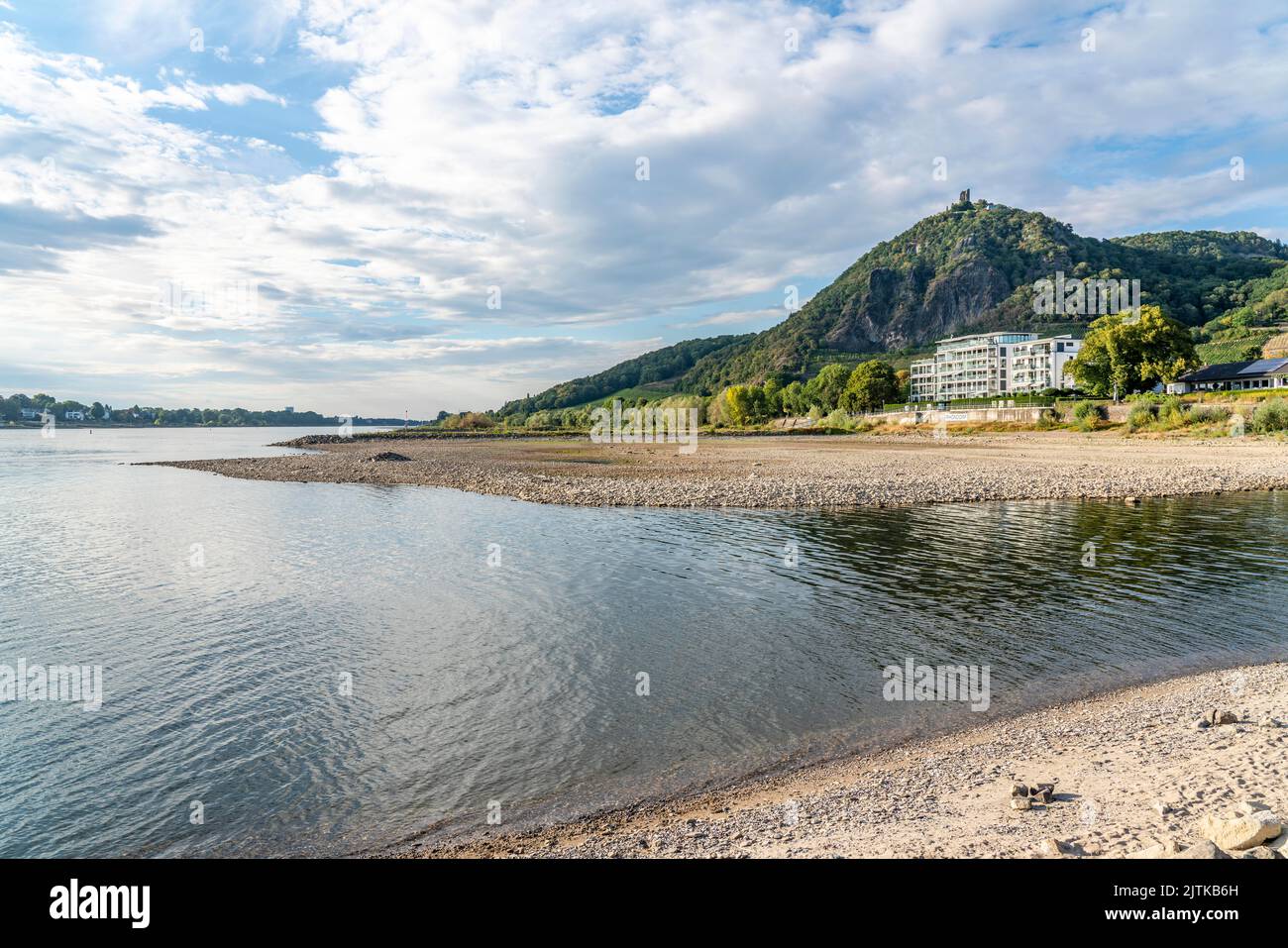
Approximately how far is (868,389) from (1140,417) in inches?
3560

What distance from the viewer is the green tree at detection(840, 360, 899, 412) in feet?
571

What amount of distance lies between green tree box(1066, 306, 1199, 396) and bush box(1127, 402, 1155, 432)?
66.3ft

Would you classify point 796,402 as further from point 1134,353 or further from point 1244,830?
point 1244,830

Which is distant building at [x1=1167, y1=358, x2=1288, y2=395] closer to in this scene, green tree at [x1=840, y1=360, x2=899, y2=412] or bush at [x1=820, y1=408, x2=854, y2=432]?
bush at [x1=820, y1=408, x2=854, y2=432]

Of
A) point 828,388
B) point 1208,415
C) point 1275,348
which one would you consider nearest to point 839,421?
point 828,388

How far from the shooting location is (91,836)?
346 inches

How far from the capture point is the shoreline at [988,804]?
742 centimetres

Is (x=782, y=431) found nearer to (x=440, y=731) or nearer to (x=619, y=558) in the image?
(x=619, y=558)

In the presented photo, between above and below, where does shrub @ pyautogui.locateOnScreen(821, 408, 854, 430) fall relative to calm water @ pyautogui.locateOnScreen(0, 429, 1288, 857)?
above

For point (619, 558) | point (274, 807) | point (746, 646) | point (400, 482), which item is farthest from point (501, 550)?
point (400, 482)

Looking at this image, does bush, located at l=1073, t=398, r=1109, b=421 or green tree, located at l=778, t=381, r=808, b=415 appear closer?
bush, located at l=1073, t=398, r=1109, b=421

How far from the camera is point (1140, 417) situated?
278 ft

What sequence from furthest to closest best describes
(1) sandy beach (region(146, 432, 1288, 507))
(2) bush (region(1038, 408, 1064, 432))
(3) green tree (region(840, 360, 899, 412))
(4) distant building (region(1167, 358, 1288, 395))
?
(3) green tree (region(840, 360, 899, 412)) < (2) bush (region(1038, 408, 1064, 432)) < (4) distant building (region(1167, 358, 1288, 395)) < (1) sandy beach (region(146, 432, 1288, 507))

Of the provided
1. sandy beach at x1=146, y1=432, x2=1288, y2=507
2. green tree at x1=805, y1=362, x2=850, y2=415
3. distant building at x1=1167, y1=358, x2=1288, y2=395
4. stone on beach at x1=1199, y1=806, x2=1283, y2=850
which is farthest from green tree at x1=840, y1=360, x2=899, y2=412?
stone on beach at x1=1199, y1=806, x2=1283, y2=850
